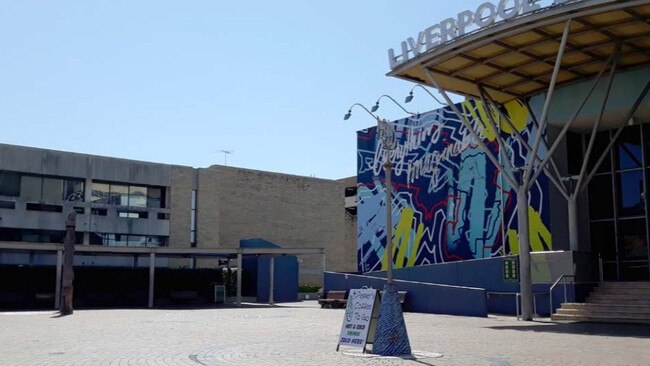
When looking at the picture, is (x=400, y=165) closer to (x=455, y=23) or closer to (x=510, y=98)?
(x=510, y=98)

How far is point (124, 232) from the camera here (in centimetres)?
5100

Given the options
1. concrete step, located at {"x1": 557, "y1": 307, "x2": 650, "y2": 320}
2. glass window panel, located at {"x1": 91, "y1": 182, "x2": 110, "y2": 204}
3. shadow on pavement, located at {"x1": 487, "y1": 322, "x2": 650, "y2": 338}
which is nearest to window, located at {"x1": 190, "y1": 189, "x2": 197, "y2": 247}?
glass window panel, located at {"x1": 91, "y1": 182, "x2": 110, "y2": 204}

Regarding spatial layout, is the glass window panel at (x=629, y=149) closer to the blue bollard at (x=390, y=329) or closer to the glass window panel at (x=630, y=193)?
the glass window panel at (x=630, y=193)

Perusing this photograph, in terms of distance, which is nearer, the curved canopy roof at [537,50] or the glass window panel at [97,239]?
the curved canopy roof at [537,50]

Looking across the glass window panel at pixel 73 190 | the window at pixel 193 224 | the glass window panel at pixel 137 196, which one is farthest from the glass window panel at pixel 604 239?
the glass window panel at pixel 73 190

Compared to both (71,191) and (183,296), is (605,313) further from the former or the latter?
(71,191)

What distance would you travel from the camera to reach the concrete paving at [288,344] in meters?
13.1

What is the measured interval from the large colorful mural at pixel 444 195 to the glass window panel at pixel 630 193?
314 cm

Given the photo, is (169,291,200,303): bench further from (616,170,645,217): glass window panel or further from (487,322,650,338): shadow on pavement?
(487,322,650,338): shadow on pavement

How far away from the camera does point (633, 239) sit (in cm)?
3100

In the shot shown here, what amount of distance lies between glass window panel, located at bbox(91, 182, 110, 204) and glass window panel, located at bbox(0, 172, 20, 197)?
5.04 metres

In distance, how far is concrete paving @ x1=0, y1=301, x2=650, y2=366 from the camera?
13148 mm

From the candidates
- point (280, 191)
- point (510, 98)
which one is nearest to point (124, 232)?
point (280, 191)

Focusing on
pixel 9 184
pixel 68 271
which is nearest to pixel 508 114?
pixel 68 271
